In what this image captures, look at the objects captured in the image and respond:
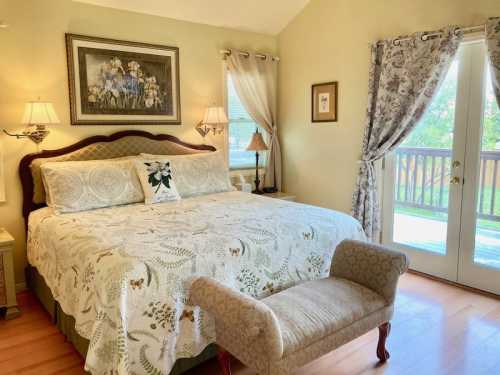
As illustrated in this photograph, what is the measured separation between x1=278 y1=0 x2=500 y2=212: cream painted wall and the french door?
47 centimetres

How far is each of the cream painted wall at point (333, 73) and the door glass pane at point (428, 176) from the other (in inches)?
20.4

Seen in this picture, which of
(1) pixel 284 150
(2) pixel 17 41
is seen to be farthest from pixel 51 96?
(1) pixel 284 150

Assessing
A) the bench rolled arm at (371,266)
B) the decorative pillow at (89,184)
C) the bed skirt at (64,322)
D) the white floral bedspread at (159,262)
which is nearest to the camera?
the white floral bedspread at (159,262)

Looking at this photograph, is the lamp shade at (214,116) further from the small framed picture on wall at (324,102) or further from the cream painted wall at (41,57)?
the small framed picture on wall at (324,102)

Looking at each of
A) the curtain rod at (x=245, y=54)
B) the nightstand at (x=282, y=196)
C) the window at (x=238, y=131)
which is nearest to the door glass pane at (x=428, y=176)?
the nightstand at (x=282, y=196)

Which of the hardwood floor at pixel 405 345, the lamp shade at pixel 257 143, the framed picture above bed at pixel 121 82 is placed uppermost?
the framed picture above bed at pixel 121 82

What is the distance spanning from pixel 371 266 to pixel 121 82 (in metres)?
2.73

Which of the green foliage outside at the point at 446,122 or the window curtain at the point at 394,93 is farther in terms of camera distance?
the window curtain at the point at 394,93

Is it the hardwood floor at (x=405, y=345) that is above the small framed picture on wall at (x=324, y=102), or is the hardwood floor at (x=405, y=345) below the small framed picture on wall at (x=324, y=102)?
below

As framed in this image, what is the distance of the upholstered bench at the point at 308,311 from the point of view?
171 centimetres

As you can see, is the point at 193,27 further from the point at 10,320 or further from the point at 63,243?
the point at 10,320

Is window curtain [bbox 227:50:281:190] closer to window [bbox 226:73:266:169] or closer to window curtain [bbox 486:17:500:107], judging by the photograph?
window [bbox 226:73:266:169]

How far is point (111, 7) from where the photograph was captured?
3.56 metres

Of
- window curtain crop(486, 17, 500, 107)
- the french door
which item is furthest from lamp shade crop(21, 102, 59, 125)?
window curtain crop(486, 17, 500, 107)
